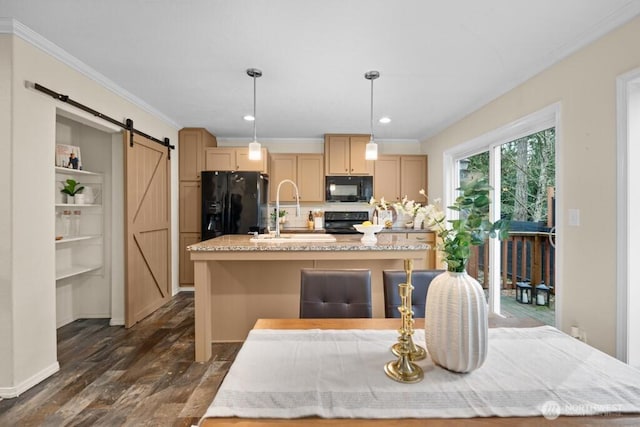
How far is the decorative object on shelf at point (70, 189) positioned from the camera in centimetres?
302

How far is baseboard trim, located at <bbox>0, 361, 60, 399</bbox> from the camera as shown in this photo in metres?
1.96

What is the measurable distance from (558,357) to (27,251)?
2981 millimetres

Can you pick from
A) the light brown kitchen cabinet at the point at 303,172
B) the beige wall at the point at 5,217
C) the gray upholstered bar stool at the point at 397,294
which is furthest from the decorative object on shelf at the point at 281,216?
the gray upholstered bar stool at the point at 397,294

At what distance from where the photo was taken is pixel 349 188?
4.75 meters

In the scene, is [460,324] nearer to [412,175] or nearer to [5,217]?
[5,217]

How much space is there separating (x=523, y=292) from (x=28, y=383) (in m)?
4.20

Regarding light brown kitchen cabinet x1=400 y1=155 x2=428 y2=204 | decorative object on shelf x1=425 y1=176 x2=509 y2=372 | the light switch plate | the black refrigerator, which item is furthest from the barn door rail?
the light switch plate

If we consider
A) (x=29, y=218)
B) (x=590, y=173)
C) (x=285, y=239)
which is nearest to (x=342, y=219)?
(x=285, y=239)

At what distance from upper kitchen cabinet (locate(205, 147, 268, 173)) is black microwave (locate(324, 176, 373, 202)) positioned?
107 cm

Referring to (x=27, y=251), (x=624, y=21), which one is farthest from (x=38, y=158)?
(x=624, y=21)

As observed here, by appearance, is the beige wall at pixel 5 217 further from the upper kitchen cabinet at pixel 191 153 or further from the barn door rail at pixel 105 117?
the upper kitchen cabinet at pixel 191 153

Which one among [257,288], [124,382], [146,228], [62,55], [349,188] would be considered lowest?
[124,382]

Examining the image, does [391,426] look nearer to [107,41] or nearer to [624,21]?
[624,21]

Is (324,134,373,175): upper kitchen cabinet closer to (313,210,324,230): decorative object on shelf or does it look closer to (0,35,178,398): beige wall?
(313,210,324,230): decorative object on shelf
